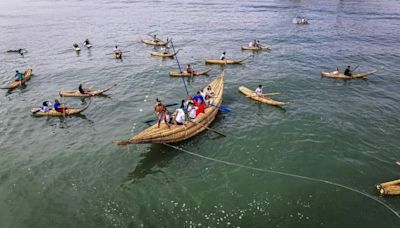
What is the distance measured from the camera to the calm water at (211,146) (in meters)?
18.7

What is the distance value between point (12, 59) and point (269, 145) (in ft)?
140

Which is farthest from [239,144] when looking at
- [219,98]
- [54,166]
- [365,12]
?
[365,12]

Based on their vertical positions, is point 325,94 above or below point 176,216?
above

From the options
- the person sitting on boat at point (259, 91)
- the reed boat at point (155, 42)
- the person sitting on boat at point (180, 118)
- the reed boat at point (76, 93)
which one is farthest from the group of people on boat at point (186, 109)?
the reed boat at point (155, 42)

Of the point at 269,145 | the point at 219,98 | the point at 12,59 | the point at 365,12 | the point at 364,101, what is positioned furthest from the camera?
the point at 365,12

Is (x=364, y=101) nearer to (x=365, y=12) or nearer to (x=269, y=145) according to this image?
(x=269, y=145)

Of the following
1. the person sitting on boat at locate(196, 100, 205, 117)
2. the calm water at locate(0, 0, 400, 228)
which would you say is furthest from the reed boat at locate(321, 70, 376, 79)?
the person sitting on boat at locate(196, 100, 205, 117)

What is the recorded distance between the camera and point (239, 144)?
24.9 m

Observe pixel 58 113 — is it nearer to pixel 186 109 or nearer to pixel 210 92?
pixel 186 109

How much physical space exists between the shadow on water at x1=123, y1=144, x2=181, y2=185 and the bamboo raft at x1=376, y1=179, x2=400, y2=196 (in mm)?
13360

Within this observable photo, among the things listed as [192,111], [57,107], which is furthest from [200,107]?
[57,107]

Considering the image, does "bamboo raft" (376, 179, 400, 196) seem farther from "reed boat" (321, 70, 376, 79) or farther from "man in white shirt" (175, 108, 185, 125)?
"reed boat" (321, 70, 376, 79)

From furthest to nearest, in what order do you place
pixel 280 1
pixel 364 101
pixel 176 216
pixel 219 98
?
pixel 280 1 → pixel 364 101 → pixel 219 98 → pixel 176 216

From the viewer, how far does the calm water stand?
18719 millimetres
